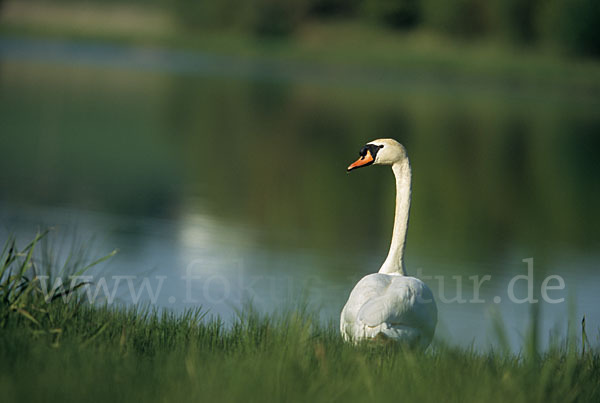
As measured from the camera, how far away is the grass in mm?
3570

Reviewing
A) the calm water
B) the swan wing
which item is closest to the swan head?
the calm water

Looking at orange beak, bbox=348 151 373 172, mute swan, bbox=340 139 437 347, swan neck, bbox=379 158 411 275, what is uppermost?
orange beak, bbox=348 151 373 172

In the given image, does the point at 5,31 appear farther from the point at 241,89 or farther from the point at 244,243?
the point at 244,243

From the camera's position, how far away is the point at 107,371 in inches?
147

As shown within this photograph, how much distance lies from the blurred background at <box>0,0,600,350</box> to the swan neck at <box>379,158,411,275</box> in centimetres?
55

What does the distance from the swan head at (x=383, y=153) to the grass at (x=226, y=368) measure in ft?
5.57

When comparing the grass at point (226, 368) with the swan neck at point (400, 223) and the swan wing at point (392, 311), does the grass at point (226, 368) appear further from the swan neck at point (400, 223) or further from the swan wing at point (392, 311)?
the swan neck at point (400, 223)

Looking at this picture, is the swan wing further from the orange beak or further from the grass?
the orange beak

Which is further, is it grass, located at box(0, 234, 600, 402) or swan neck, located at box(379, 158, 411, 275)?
swan neck, located at box(379, 158, 411, 275)

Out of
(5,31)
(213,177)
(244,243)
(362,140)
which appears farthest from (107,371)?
(5,31)

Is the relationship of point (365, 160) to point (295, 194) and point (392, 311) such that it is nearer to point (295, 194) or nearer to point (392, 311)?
point (392, 311)

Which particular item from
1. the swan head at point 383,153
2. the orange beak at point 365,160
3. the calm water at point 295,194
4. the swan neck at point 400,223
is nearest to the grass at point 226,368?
the calm water at point 295,194

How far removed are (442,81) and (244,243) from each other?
38050mm

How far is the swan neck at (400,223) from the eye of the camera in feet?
19.1
